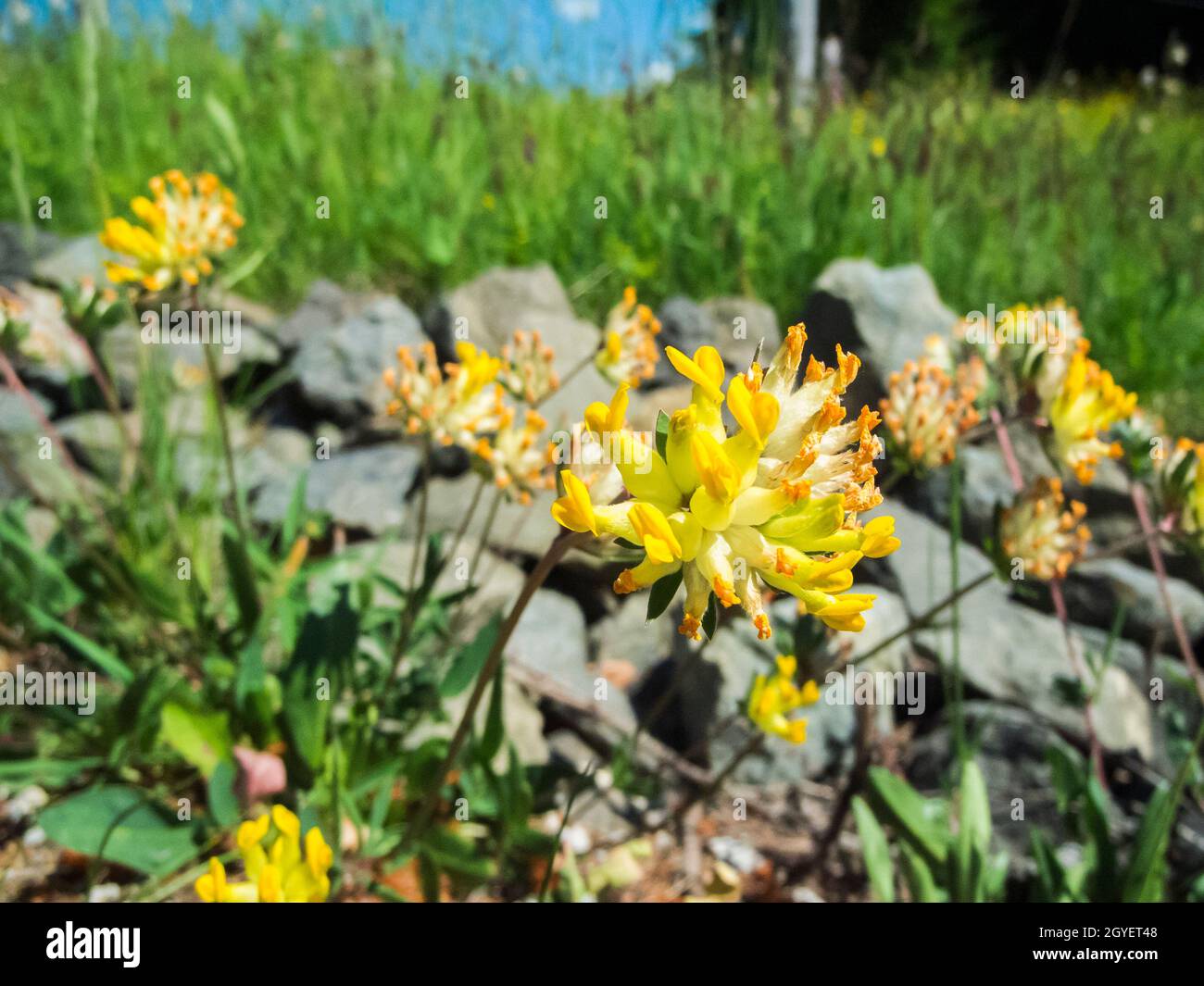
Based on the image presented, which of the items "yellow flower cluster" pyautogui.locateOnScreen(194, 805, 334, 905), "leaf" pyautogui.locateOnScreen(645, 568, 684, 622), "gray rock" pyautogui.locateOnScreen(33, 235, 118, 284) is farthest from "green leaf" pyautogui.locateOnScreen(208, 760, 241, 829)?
"gray rock" pyautogui.locateOnScreen(33, 235, 118, 284)

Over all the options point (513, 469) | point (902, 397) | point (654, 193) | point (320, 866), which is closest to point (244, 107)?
point (654, 193)

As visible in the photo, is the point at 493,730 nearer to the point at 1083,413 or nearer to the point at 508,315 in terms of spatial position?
the point at 1083,413

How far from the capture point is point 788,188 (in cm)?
362

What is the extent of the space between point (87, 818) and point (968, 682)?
5.53 ft

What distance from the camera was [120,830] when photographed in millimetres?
1368

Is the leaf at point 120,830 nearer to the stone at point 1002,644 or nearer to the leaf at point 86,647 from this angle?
the leaf at point 86,647

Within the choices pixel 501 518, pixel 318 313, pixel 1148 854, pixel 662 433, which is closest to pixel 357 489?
pixel 501 518

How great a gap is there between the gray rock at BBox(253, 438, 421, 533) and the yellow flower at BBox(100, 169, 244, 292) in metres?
0.74

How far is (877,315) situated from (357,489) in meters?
1.52

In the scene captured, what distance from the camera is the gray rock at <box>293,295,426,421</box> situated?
2719 mm

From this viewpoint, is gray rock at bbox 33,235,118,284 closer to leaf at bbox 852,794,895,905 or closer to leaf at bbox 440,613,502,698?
leaf at bbox 440,613,502,698

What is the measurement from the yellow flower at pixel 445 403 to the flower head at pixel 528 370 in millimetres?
50

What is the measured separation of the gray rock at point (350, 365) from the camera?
8.92 feet

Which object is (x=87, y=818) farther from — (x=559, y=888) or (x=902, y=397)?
(x=902, y=397)
